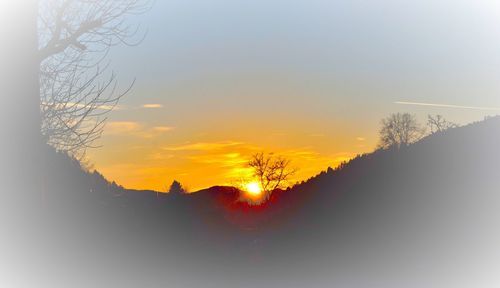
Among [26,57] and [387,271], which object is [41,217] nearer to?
[26,57]

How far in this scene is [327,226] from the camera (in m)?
31.3

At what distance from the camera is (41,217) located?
6.82 meters

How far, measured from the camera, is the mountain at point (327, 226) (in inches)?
754

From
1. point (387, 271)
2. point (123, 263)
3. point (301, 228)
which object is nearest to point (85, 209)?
point (123, 263)

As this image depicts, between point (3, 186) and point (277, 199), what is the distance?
106ft

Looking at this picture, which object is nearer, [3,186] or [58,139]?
[3,186]

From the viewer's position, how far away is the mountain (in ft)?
62.8

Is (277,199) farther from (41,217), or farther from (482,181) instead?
(41,217)

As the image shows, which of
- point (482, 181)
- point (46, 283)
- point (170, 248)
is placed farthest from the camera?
point (482, 181)

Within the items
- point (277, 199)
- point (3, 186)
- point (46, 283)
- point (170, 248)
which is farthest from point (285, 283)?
point (277, 199)

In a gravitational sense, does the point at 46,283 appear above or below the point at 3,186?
below

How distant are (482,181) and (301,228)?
9.85 meters

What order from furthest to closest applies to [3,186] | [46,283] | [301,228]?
[301,228]
[46,283]
[3,186]

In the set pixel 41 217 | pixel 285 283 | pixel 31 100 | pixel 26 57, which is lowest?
pixel 285 283
